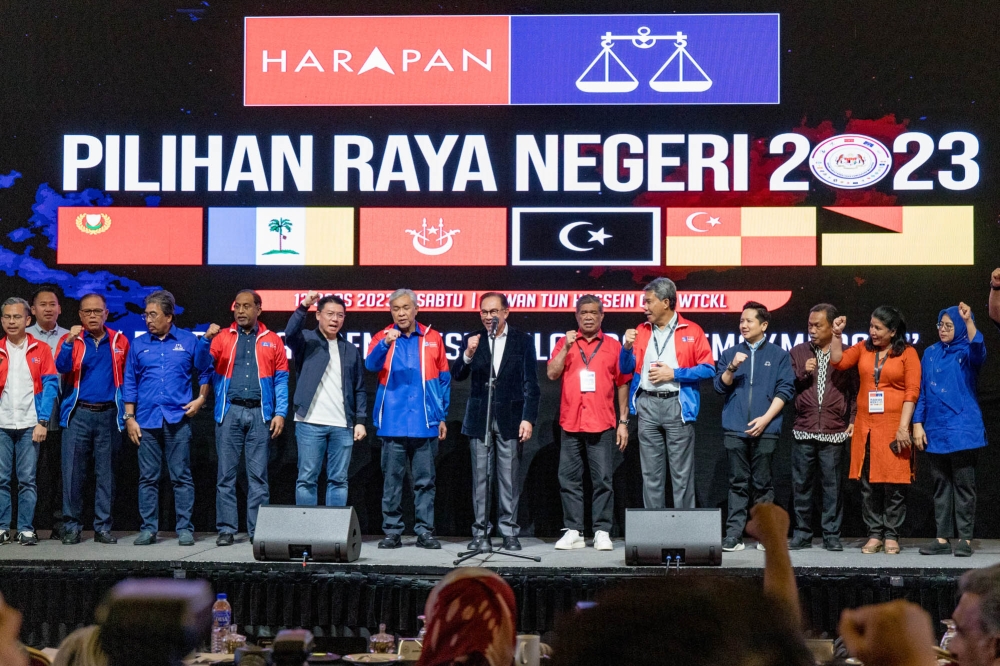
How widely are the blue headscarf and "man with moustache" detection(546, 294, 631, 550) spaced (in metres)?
2.01

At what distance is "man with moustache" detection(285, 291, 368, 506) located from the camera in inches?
253

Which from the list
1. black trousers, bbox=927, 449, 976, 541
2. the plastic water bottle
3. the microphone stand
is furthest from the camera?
black trousers, bbox=927, 449, 976, 541

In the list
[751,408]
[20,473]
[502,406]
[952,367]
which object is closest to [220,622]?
[502,406]

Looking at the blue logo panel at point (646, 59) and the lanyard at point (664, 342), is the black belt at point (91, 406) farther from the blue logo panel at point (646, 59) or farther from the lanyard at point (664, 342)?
the lanyard at point (664, 342)

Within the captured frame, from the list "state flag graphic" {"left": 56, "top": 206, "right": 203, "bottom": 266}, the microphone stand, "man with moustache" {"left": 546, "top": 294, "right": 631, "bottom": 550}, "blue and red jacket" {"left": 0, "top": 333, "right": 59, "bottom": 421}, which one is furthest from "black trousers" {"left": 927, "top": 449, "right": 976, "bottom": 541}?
"blue and red jacket" {"left": 0, "top": 333, "right": 59, "bottom": 421}

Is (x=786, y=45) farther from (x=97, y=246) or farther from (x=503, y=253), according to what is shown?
(x=97, y=246)

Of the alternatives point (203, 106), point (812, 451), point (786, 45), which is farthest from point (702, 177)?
point (203, 106)

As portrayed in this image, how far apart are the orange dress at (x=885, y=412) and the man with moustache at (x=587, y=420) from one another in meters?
1.51

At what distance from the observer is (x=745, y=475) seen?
20.6 ft

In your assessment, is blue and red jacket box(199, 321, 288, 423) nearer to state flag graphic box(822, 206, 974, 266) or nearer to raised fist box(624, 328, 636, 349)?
raised fist box(624, 328, 636, 349)

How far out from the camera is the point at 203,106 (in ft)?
23.4

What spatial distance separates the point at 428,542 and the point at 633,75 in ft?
11.7

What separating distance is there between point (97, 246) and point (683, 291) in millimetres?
4266

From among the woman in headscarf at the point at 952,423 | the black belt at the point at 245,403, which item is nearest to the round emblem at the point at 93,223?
the black belt at the point at 245,403
